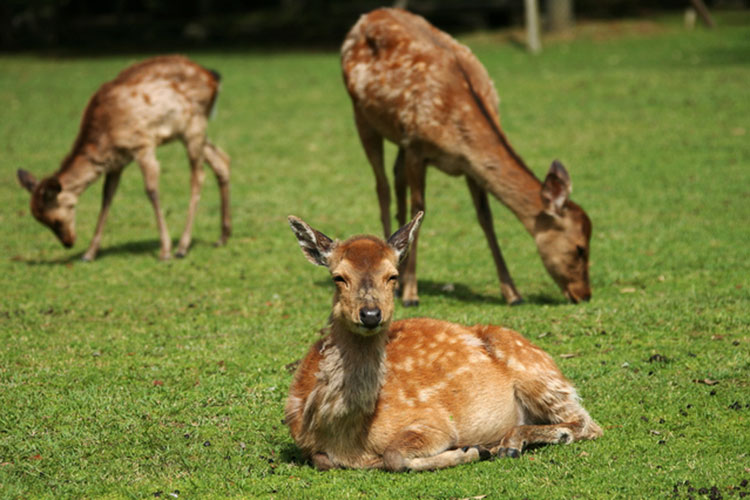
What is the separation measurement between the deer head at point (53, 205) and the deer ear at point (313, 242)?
22.3 ft

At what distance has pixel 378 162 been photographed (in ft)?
35.5

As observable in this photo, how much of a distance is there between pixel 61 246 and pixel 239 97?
11.0 meters

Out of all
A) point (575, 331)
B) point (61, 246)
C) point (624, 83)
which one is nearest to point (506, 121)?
point (624, 83)

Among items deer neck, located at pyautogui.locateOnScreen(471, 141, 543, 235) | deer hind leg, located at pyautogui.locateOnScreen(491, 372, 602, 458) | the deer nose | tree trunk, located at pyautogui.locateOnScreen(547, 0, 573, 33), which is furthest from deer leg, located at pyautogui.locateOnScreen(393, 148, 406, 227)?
tree trunk, located at pyautogui.locateOnScreen(547, 0, 573, 33)

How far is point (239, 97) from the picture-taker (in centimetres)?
2330

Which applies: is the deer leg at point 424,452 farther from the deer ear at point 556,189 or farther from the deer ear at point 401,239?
the deer ear at point 556,189

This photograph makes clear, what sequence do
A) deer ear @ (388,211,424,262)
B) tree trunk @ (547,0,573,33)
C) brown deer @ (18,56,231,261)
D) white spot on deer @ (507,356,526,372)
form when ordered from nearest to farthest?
deer ear @ (388,211,424,262) → white spot on deer @ (507,356,526,372) → brown deer @ (18,56,231,261) → tree trunk @ (547,0,573,33)

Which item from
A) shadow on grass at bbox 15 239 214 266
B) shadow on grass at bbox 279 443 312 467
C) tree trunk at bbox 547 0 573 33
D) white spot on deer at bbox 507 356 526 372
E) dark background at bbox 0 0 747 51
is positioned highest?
white spot on deer at bbox 507 356 526 372

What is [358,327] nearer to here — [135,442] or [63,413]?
[135,442]

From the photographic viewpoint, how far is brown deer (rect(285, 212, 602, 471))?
5.71 metres

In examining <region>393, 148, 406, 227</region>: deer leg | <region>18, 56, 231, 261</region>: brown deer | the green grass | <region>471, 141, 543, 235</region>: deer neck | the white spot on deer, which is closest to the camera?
the green grass

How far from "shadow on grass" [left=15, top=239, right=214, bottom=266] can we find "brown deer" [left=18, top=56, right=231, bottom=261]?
19 cm

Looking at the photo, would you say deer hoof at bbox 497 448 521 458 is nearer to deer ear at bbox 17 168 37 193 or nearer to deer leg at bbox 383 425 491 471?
deer leg at bbox 383 425 491 471

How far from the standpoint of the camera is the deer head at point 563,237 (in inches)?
376
